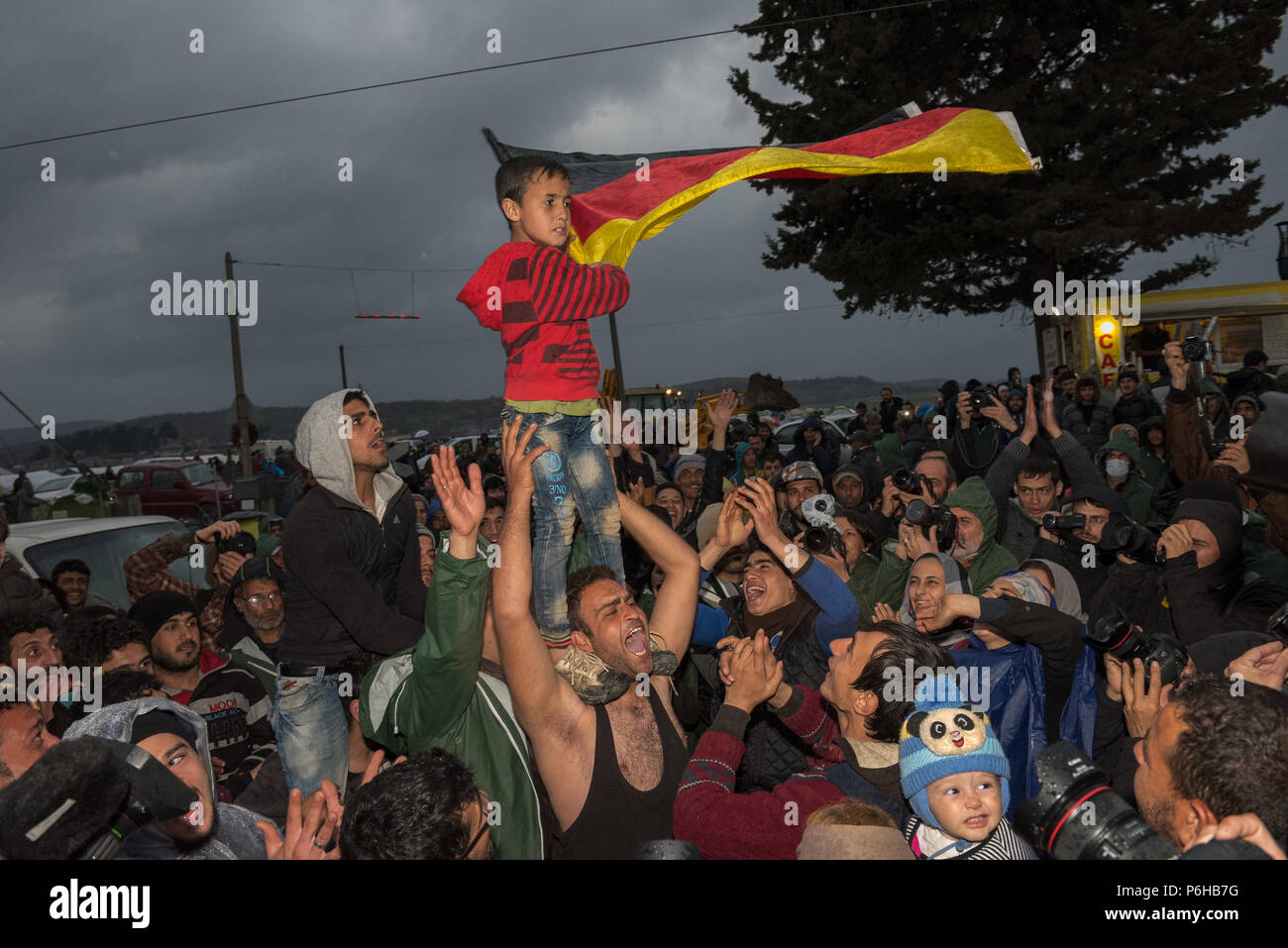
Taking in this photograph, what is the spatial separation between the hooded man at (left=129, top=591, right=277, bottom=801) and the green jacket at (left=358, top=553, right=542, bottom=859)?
1.59 m

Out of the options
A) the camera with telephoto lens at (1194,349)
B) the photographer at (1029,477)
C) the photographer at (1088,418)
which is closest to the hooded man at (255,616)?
the photographer at (1029,477)

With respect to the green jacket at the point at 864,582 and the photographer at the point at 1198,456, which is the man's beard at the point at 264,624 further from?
the photographer at the point at 1198,456

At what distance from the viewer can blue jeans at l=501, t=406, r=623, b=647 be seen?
3385 mm

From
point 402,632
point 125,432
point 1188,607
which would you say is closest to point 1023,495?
point 1188,607

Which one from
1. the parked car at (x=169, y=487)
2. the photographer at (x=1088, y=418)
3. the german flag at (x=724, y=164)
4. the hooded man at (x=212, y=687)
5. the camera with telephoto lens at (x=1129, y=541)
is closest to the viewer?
the camera with telephoto lens at (x=1129, y=541)

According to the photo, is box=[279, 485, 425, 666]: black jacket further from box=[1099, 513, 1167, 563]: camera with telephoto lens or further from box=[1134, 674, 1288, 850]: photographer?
box=[1099, 513, 1167, 563]: camera with telephoto lens

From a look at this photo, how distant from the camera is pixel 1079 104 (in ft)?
A: 66.0

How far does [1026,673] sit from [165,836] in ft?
9.35

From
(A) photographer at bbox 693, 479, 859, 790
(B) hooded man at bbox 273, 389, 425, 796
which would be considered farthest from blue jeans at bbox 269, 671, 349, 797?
(A) photographer at bbox 693, 479, 859, 790

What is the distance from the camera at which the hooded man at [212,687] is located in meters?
4.15

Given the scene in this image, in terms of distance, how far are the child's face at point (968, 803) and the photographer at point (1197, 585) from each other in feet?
6.15

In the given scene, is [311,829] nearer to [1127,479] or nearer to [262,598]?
[262,598]

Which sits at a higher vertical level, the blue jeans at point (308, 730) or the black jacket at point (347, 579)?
the black jacket at point (347, 579)

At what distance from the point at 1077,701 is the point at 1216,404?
440cm
